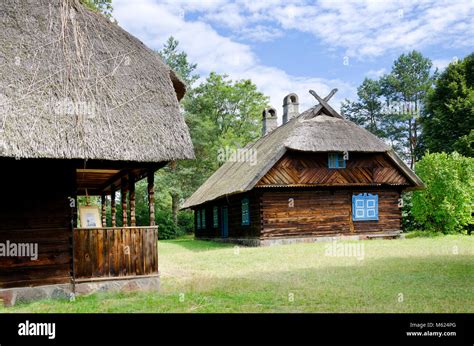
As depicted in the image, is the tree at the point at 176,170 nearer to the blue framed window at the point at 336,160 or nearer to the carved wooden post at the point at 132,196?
the blue framed window at the point at 336,160

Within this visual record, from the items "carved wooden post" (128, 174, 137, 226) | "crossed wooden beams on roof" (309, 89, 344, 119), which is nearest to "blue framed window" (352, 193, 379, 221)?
"crossed wooden beams on roof" (309, 89, 344, 119)

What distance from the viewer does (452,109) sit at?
32406 mm

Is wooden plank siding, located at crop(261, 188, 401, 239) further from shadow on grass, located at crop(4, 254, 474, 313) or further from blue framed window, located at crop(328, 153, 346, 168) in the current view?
shadow on grass, located at crop(4, 254, 474, 313)

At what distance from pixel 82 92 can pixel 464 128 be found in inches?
1113

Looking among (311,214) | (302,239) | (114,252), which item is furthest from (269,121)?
(114,252)

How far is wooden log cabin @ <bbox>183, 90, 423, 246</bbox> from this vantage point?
20.1 meters

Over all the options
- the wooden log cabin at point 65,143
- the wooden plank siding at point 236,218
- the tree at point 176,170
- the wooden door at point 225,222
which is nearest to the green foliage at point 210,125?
the tree at point 176,170

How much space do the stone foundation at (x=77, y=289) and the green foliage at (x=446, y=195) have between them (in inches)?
628

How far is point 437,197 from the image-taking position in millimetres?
22234

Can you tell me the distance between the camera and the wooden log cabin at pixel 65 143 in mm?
9070

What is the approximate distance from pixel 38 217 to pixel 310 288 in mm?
5202

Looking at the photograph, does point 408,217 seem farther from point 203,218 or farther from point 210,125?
point 210,125
